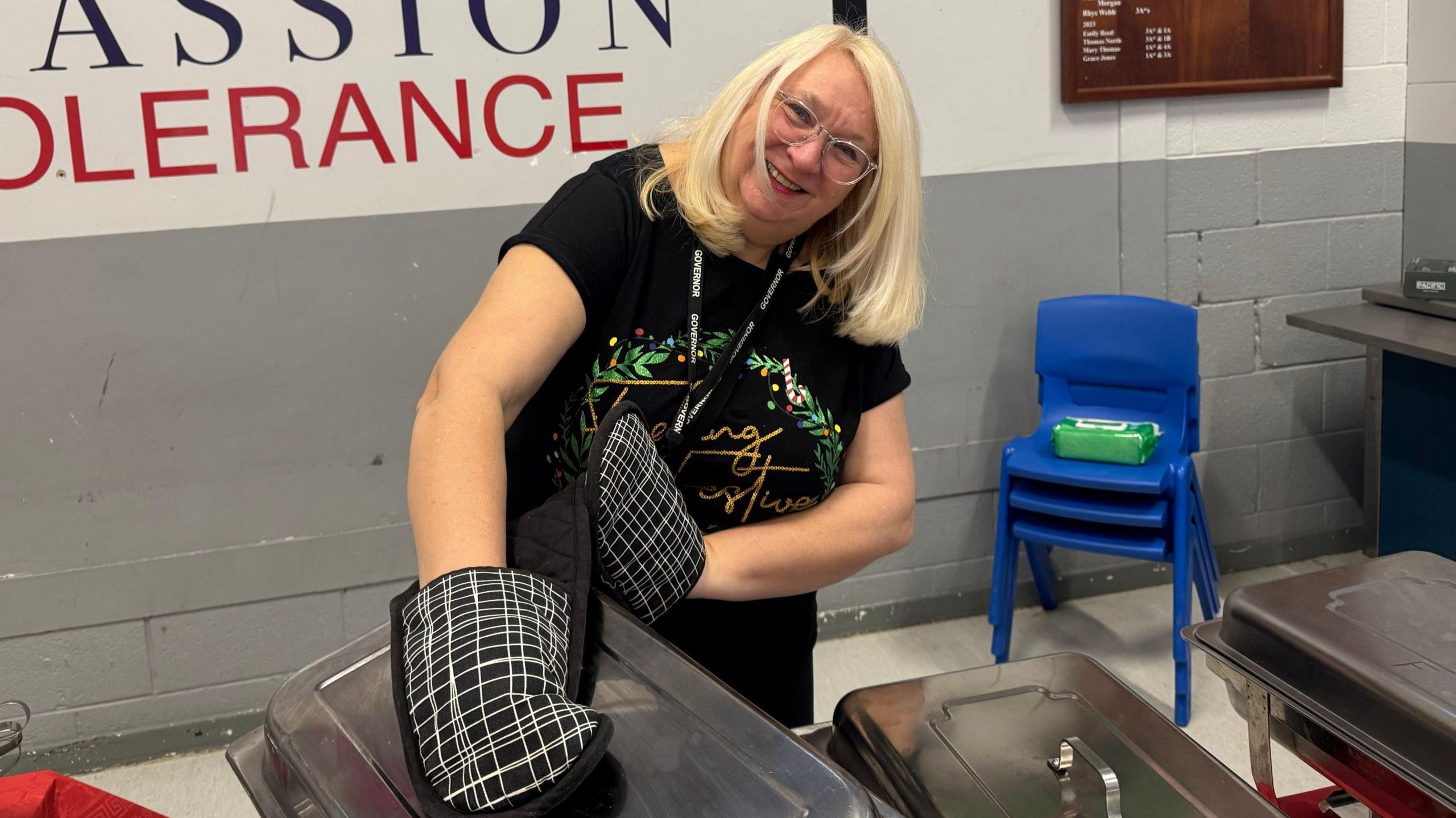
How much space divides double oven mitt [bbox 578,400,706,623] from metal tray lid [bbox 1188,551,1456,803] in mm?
464

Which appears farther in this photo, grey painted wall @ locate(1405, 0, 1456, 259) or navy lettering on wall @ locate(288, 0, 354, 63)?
grey painted wall @ locate(1405, 0, 1456, 259)

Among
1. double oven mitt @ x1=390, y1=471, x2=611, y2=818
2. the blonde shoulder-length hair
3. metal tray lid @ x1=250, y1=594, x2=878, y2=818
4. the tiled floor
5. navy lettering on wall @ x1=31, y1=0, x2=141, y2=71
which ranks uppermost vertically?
navy lettering on wall @ x1=31, y1=0, x2=141, y2=71

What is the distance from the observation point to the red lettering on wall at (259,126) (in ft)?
7.72

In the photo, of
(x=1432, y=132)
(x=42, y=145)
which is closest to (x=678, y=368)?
(x=42, y=145)

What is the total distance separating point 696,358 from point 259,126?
1612 millimetres

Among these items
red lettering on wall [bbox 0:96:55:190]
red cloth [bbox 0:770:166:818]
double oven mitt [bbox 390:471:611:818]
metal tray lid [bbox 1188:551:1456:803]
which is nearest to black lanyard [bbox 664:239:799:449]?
double oven mitt [bbox 390:471:611:818]

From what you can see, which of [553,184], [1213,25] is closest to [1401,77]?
[1213,25]

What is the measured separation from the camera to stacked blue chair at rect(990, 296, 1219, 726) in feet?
8.46

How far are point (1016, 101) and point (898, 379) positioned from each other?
1.76m

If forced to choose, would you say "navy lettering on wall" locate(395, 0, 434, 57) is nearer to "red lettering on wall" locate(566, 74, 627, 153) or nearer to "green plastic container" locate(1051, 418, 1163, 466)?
"red lettering on wall" locate(566, 74, 627, 153)

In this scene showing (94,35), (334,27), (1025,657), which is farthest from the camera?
(1025,657)

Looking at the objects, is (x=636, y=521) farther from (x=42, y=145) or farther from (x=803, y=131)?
(x=42, y=145)

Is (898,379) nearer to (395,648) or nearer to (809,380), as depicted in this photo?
(809,380)

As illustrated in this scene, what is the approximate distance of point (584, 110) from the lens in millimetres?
2557
